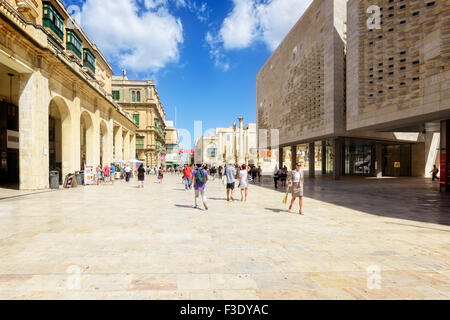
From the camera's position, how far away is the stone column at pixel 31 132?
13.9 metres

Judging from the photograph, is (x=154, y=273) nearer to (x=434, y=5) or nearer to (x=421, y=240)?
(x=421, y=240)

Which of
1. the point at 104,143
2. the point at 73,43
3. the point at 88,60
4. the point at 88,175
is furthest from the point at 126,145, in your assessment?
the point at 88,175

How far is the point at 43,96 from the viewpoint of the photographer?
14750 millimetres

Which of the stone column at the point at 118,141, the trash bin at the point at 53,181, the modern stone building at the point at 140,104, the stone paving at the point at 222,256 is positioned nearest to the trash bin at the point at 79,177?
the trash bin at the point at 53,181

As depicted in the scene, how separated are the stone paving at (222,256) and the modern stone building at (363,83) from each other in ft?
38.5

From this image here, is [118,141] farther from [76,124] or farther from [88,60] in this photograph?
[76,124]

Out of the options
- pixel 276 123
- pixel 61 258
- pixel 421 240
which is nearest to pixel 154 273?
pixel 61 258

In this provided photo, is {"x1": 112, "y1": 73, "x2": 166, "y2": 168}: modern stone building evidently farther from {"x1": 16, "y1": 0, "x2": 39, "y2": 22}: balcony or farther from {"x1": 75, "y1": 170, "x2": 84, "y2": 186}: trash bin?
{"x1": 16, "y1": 0, "x2": 39, "y2": 22}: balcony

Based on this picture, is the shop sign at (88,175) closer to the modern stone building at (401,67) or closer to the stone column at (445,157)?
the modern stone building at (401,67)

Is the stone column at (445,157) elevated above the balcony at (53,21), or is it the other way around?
the balcony at (53,21)

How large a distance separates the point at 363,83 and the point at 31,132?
2352cm

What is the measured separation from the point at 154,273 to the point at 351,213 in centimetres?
723

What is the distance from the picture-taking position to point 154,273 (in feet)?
11.7

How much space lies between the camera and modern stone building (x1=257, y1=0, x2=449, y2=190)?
14734mm
